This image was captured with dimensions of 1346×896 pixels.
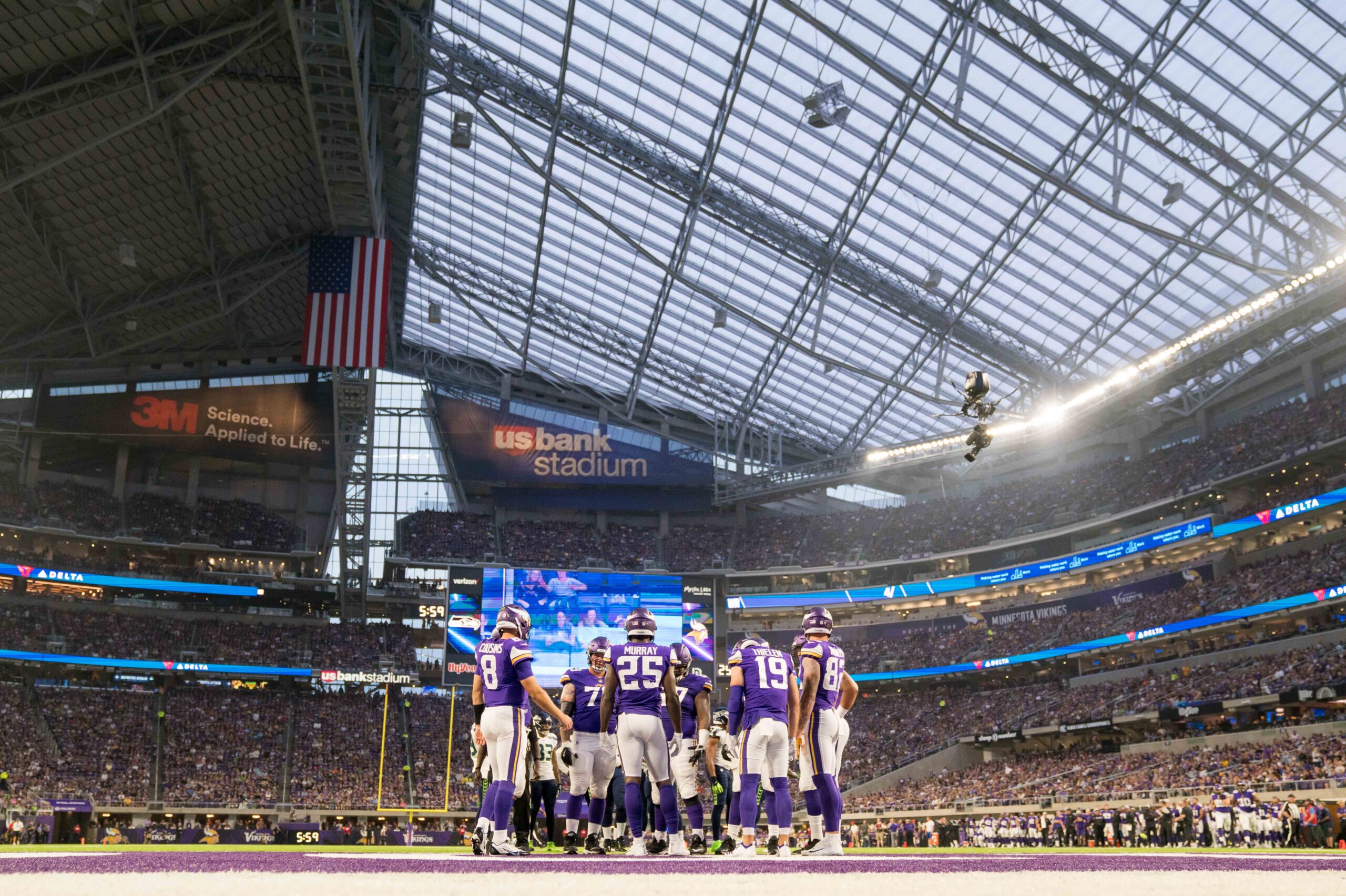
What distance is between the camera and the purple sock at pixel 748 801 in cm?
1154

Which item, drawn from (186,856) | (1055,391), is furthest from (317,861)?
(1055,391)

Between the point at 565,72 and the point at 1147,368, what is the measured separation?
2707cm

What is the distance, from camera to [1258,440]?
49906 mm

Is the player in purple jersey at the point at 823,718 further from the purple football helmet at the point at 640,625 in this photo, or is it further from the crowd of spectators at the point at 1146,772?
the crowd of spectators at the point at 1146,772

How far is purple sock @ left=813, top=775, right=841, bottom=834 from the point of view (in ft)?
36.3

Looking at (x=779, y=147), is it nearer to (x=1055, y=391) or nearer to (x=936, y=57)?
(x=936, y=57)

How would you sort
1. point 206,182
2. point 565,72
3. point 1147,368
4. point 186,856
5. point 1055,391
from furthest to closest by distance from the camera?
point 1055,391
point 1147,368
point 206,182
point 565,72
point 186,856

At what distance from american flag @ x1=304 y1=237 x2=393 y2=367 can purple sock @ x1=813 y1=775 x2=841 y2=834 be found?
30.6m

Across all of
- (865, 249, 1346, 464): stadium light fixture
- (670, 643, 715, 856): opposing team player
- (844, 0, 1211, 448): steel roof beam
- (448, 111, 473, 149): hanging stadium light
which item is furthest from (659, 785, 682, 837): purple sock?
(865, 249, 1346, 464): stadium light fixture

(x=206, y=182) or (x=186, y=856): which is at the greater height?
(x=206, y=182)

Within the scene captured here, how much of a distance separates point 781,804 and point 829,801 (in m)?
0.89

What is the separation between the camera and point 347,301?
39000 millimetres

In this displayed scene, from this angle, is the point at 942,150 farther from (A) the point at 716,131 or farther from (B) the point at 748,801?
(B) the point at 748,801

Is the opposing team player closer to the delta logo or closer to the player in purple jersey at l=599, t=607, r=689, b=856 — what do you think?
the player in purple jersey at l=599, t=607, r=689, b=856
